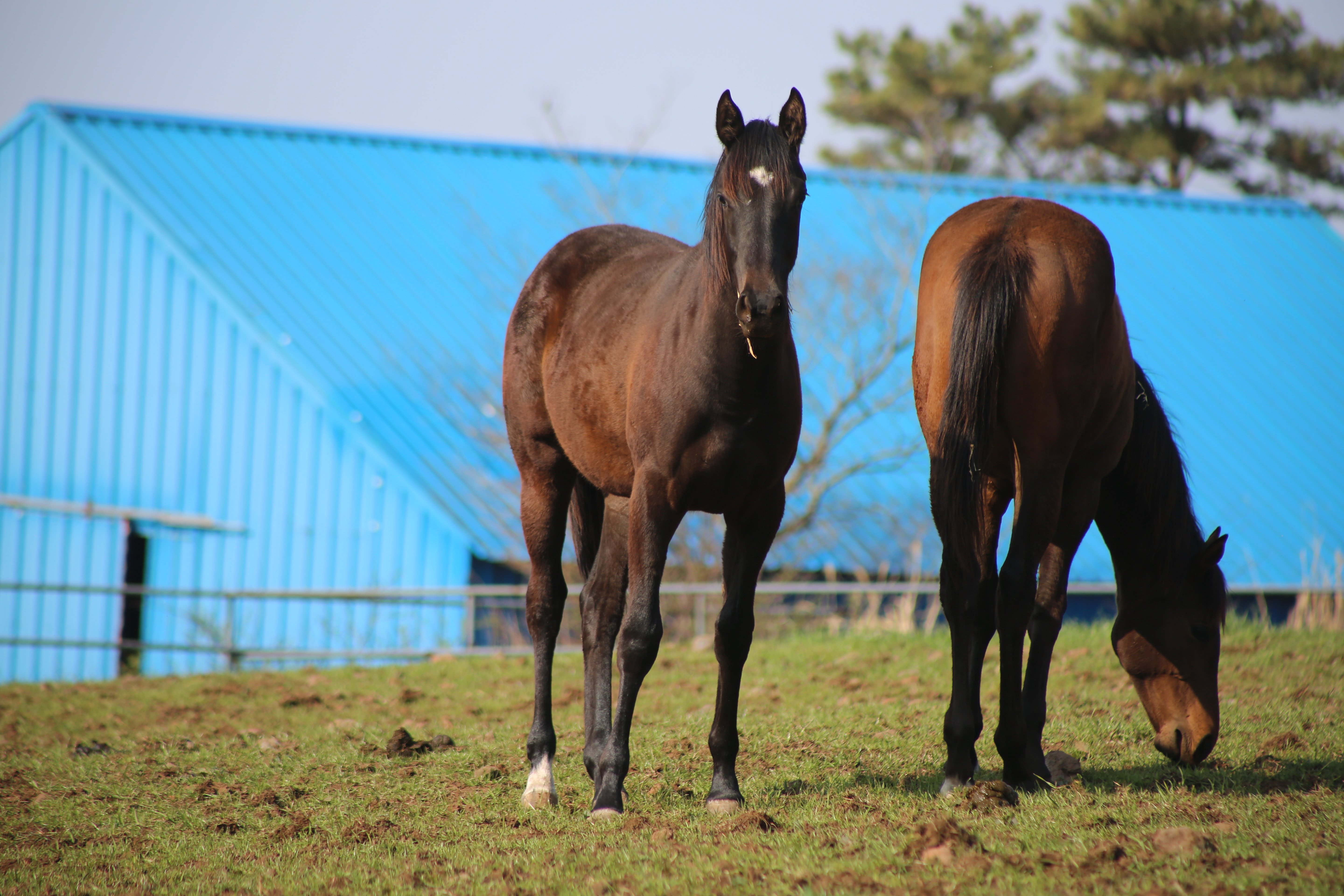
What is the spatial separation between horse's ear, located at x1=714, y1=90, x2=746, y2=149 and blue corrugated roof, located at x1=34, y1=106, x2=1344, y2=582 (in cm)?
977

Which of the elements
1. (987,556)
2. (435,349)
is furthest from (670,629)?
(987,556)

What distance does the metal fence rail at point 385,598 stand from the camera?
38.0 feet

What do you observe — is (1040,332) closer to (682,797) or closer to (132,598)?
(682,797)

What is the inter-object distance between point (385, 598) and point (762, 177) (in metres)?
10.3

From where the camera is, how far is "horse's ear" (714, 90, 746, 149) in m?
4.27

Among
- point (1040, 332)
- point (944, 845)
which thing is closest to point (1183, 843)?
point (944, 845)

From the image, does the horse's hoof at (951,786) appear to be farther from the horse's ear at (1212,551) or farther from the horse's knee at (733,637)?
the horse's ear at (1212,551)

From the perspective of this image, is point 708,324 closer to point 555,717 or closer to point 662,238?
point 662,238

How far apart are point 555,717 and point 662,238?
320cm

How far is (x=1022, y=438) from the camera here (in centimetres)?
448

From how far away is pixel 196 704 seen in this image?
8.55 m

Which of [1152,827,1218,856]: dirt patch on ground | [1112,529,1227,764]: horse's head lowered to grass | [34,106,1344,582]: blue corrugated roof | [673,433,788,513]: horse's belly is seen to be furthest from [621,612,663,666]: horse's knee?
[34,106,1344,582]: blue corrugated roof

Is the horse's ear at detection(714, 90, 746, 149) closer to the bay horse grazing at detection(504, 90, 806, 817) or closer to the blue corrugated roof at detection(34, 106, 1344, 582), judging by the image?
the bay horse grazing at detection(504, 90, 806, 817)

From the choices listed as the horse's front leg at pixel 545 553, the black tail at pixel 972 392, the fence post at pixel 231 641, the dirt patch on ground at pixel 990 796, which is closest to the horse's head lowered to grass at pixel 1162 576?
the black tail at pixel 972 392
